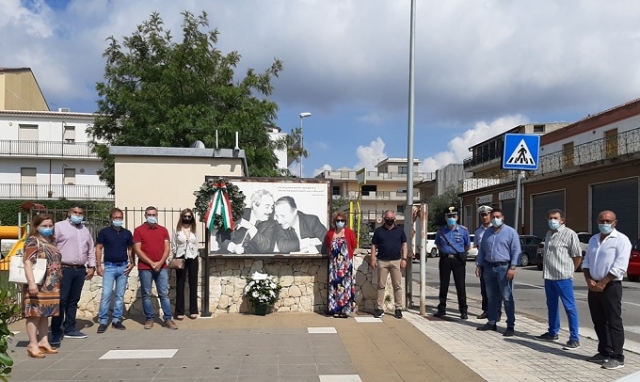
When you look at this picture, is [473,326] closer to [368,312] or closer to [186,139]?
[368,312]

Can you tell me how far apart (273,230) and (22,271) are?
4.43m

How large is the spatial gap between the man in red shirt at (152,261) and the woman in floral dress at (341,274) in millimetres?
2677

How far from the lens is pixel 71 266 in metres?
8.31

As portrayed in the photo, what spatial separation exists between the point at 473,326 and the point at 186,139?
15.5 m

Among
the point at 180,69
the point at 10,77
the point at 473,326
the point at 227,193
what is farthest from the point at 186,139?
the point at 10,77

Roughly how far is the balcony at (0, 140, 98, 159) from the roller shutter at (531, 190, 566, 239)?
3231 cm

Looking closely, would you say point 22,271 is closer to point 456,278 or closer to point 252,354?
point 252,354

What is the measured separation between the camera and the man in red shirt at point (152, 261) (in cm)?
938

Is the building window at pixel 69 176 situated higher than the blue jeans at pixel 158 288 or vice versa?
the building window at pixel 69 176

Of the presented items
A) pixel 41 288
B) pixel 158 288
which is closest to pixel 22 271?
pixel 41 288

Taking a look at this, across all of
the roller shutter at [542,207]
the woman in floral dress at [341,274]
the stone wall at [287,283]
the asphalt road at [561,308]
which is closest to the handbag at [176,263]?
the stone wall at [287,283]

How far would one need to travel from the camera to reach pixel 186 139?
2261 centimetres

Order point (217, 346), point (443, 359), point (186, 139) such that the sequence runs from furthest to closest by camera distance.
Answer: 1. point (186, 139)
2. point (217, 346)
3. point (443, 359)

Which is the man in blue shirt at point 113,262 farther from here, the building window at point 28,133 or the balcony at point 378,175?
the balcony at point 378,175
